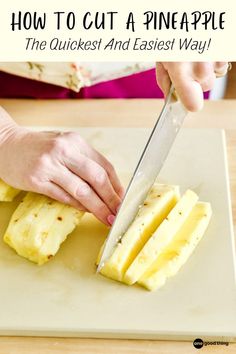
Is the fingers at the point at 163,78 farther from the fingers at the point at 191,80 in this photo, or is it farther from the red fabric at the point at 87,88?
the red fabric at the point at 87,88

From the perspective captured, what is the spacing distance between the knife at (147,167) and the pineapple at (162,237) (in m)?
0.07

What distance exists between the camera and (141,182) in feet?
5.14

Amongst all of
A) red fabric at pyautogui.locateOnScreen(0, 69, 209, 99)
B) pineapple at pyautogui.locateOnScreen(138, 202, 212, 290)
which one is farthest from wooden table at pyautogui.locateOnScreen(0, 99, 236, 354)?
pineapple at pyautogui.locateOnScreen(138, 202, 212, 290)

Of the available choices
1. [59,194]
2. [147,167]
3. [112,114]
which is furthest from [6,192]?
[112,114]

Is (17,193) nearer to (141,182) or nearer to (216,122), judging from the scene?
(141,182)

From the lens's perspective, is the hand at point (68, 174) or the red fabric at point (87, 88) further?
the red fabric at point (87, 88)

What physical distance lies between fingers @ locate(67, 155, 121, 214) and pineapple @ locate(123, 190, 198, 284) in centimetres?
13

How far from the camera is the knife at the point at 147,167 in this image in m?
1.50

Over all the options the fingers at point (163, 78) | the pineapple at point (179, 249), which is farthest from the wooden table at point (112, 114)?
the fingers at point (163, 78)

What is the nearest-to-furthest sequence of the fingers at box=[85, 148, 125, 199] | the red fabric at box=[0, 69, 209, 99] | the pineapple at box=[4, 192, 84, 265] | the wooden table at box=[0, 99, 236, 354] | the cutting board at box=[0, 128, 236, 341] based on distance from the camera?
the cutting board at box=[0, 128, 236, 341] < the pineapple at box=[4, 192, 84, 265] < the fingers at box=[85, 148, 125, 199] < the wooden table at box=[0, 99, 236, 354] < the red fabric at box=[0, 69, 209, 99]

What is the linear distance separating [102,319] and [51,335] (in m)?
0.11

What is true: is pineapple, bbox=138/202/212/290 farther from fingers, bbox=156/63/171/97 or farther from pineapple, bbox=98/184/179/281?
fingers, bbox=156/63/171/97

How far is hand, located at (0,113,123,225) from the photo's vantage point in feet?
5.23

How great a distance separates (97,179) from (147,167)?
129mm
